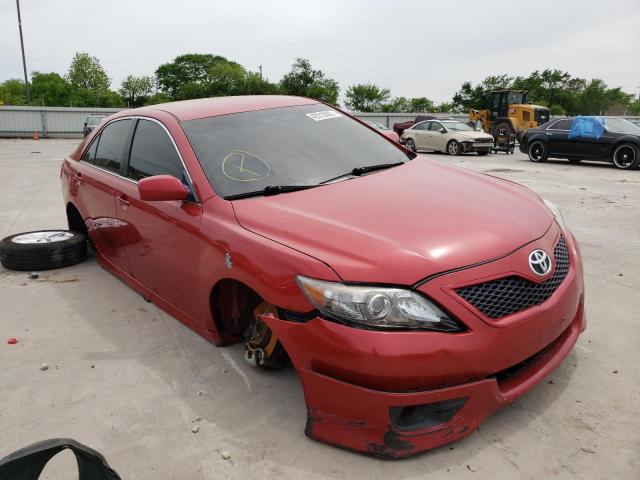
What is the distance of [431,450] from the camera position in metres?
2.18

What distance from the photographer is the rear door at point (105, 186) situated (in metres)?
3.96

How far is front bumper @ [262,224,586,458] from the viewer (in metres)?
1.96

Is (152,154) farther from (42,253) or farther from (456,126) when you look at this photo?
(456,126)

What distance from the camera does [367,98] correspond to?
86000 mm

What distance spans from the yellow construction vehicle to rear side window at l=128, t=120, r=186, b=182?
22.0 meters

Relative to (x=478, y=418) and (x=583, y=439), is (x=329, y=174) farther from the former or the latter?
(x=583, y=439)

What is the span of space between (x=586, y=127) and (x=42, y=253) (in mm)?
14570

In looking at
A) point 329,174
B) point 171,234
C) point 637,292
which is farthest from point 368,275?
point 637,292

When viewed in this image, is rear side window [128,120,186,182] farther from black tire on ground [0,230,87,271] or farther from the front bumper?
black tire on ground [0,230,87,271]

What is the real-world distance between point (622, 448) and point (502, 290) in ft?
2.73

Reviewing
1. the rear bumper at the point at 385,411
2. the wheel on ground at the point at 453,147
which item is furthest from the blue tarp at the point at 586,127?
the rear bumper at the point at 385,411

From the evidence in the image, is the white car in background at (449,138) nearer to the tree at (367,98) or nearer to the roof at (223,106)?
the roof at (223,106)

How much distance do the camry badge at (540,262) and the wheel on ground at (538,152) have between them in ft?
49.7

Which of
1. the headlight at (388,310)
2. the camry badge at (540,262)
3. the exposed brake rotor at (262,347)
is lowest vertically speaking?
the exposed brake rotor at (262,347)
